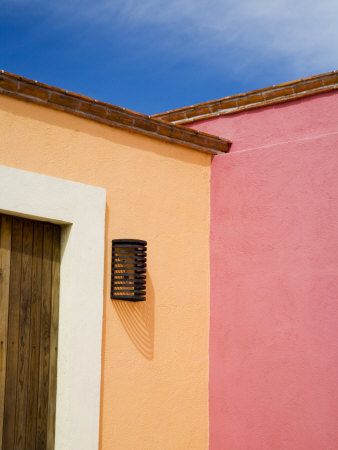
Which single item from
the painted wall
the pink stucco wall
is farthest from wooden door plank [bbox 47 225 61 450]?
the painted wall

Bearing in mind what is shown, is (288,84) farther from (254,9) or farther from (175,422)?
(175,422)

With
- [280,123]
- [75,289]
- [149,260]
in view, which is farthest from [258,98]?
[75,289]

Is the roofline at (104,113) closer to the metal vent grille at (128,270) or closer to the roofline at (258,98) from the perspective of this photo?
the roofline at (258,98)

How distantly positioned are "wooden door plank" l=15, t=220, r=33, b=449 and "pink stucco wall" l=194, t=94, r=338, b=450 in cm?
168

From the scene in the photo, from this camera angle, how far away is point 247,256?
5.25 metres

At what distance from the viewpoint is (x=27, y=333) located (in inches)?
168

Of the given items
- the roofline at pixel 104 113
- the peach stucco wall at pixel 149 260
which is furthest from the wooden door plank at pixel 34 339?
the roofline at pixel 104 113

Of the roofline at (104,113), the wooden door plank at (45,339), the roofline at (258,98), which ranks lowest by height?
the wooden door plank at (45,339)

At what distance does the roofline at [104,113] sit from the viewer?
425 cm

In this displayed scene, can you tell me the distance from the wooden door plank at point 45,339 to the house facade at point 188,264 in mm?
93

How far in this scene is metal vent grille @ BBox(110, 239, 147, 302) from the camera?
4.67 meters

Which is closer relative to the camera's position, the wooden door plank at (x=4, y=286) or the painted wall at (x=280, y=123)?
the wooden door plank at (x=4, y=286)

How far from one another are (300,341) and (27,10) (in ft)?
21.1

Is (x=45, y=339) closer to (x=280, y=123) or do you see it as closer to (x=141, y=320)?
(x=141, y=320)
